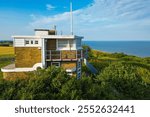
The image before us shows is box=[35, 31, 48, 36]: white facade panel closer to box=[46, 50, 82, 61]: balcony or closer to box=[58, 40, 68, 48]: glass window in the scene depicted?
box=[58, 40, 68, 48]: glass window

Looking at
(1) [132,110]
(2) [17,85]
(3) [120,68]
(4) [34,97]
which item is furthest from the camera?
(3) [120,68]

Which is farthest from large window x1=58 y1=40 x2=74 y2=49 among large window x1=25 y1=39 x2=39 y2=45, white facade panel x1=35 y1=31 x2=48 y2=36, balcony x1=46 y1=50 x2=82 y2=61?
large window x1=25 y1=39 x2=39 y2=45

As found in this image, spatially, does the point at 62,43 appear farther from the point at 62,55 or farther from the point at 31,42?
the point at 31,42

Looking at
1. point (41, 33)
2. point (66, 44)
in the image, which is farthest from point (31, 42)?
point (66, 44)

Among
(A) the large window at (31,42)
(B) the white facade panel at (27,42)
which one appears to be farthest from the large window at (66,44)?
(A) the large window at (31,42)

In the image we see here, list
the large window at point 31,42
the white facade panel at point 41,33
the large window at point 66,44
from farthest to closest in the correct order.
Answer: the white facade panel at point 41,33 < the large window at point 66,44 < the large window at point 31,42

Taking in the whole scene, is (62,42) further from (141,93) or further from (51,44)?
(141,93)

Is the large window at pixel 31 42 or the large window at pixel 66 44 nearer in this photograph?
the large window at pixel 31 42

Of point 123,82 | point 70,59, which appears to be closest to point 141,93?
point 123,82

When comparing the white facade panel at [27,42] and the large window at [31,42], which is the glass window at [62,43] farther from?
the large window at [31,42]

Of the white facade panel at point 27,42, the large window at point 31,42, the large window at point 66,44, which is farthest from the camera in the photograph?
the large window at point 66,44

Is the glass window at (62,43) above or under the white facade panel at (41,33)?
under
